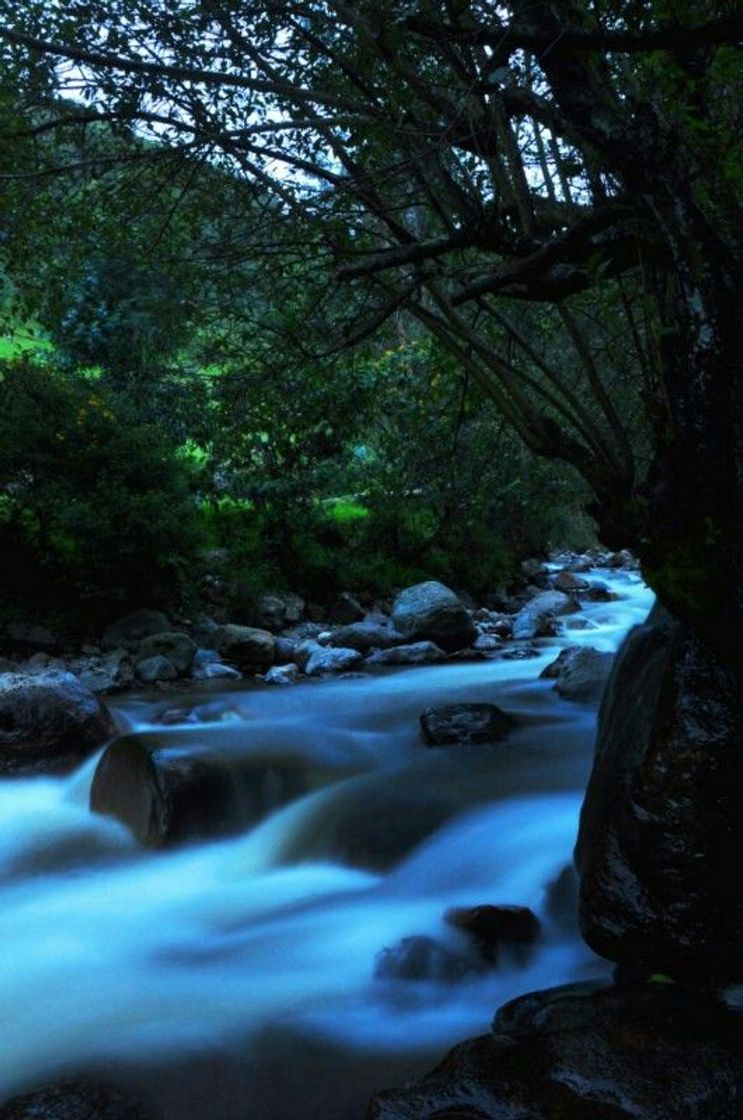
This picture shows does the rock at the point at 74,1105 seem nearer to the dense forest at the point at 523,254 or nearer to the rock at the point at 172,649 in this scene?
the dense forest at the point at 523,254

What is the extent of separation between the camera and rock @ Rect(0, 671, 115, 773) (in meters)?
8.01

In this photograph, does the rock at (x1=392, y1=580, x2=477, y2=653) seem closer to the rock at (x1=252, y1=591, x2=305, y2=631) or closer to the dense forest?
the rock at (x1=252, y1=591, x2=305, y2=631)

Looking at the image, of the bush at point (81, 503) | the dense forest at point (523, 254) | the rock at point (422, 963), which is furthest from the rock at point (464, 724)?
the bush at point (81, 503)

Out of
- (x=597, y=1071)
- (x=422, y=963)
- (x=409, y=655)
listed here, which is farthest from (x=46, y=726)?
(x=597, y=1071)

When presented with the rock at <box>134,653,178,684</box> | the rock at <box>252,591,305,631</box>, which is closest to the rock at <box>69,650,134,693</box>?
the rock at <box>134,653,178,684</box>

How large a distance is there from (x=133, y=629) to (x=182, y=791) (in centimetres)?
705

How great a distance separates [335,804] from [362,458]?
10.8m

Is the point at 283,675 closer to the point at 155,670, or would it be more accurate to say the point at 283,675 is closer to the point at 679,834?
the point at 155,670

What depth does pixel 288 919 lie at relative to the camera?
18.5 ft

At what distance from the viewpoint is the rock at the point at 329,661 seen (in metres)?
12.4

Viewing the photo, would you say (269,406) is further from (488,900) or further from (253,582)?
(253,582)

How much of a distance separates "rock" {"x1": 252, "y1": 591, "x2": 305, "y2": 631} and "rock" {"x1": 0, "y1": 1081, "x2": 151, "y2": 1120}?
36.1 feet

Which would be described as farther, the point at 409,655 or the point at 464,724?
the point at 409,655

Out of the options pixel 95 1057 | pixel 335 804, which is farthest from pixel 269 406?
pixel 95 1057
